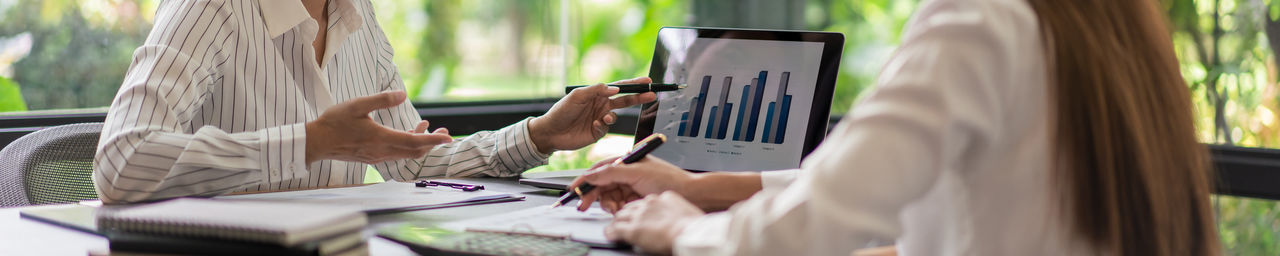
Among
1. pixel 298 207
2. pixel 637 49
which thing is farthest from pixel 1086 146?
pixel 637 49

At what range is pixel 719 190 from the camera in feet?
4.42

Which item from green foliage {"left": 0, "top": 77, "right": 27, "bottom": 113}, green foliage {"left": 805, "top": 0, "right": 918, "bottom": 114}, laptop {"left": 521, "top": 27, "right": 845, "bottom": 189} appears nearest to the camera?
laptop {"left": 521, "top": 27, "right": 845, "bottom": 189}

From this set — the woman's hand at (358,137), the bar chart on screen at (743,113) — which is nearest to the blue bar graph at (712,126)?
the bar chart on screen at (743,113)

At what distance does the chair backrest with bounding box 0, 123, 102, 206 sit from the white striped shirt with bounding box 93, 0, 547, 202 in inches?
10.6

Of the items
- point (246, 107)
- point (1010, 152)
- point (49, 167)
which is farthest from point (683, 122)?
point (49, 167)

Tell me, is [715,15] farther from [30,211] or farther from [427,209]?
[30,211]

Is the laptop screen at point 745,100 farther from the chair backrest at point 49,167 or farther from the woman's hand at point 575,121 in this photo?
the chair backrest at point 49,167

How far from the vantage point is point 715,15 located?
3490 mm

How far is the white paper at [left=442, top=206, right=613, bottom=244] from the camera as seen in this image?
1.17 m

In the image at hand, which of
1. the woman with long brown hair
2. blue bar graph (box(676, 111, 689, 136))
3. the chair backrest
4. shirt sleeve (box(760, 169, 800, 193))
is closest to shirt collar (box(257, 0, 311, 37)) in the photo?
the chair backrest

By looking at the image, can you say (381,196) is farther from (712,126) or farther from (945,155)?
(945,155)

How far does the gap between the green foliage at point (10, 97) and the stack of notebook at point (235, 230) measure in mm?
1849

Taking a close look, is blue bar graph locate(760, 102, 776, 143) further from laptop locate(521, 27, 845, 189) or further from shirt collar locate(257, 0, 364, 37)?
shirt collar locate(257, 0, 364, 37)

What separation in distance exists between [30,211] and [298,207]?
0.57m
